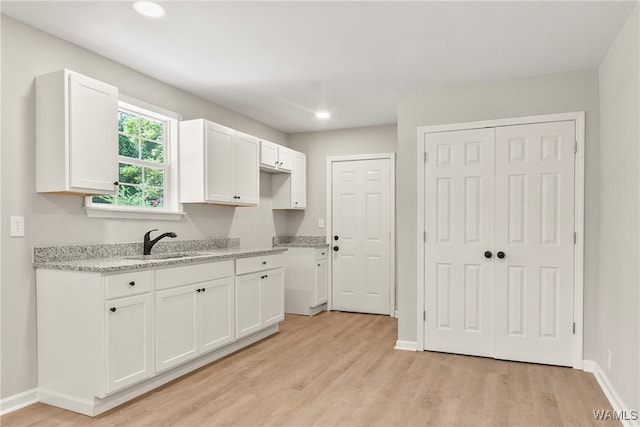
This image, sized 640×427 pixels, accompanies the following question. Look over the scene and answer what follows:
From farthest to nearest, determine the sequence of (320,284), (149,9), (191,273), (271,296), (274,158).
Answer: (320,284) < (274,158) < (271,296) < (191,273) < (149,9)

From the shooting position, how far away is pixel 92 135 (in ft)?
9.15

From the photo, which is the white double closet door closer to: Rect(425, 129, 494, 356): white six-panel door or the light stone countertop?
Rect(425, 129, 494, 356): white six-panel door

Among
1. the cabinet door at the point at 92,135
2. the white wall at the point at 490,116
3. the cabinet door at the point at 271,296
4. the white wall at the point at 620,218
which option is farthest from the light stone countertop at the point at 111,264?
the white wall at the point at 620,218

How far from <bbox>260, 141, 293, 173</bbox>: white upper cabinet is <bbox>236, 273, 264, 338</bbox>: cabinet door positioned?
1.45 m

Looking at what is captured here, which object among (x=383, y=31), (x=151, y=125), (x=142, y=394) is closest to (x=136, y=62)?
(x=151, y=125)

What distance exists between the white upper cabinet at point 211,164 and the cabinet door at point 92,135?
894 mm

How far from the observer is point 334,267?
5.71 meters

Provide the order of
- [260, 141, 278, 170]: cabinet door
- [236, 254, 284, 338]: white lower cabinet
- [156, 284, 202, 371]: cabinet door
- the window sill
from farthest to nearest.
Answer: [260, 141, 278, 170]: cabinet door < [236, 254, 284, 338]: white lower cabinet < the window sill < [156, 284, 202, 371]: cabinet door

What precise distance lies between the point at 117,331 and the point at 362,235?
3.51 m

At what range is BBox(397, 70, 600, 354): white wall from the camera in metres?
3.37

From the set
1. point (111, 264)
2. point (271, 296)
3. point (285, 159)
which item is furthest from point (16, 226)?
point (285, 159)

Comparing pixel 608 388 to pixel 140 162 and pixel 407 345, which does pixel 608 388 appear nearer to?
pixel 407 345

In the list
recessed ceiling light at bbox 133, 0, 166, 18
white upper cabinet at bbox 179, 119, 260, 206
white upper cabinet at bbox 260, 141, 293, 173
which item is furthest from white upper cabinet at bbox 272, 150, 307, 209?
recessed ceiling light at bbox 133, 0, 166, 18

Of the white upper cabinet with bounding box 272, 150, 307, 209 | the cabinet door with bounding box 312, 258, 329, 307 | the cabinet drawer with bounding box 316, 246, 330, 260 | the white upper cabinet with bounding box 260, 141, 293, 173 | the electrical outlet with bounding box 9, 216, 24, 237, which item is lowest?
the cabinet door with bounding box 312, 258, 329, 307
